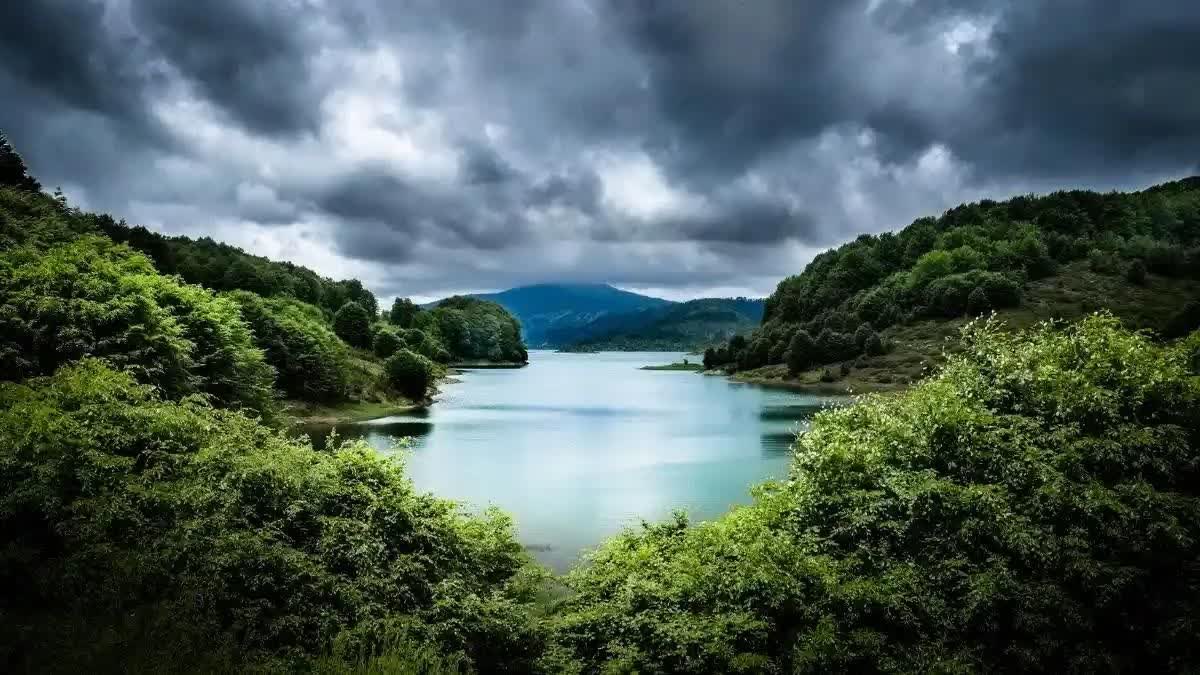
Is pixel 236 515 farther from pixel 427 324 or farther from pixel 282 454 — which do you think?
pixel 427 324

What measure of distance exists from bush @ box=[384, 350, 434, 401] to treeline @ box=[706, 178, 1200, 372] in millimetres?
78026

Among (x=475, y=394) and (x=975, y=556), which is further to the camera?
(x=475, y=394)

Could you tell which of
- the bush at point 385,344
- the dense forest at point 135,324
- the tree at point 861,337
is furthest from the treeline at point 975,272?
the dense forest at point 135,324

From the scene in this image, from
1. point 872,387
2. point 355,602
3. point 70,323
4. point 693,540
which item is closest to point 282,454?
point 355,602

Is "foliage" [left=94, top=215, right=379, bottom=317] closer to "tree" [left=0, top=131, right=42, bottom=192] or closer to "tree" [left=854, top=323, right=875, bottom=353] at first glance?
"tree" [left=0, top=131, right=42, bottom=192]

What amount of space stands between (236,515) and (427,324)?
179685 millimetres

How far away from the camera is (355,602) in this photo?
13.5 meters

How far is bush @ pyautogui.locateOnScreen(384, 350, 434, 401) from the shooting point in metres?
83.0

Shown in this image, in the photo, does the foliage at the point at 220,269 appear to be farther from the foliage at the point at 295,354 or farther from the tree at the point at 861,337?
the tree at the point at 861,337

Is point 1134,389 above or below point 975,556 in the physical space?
above

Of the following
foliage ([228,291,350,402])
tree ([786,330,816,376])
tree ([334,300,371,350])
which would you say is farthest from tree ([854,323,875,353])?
foliage ([228,291,350,402])

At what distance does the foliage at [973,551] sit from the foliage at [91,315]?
828 inches

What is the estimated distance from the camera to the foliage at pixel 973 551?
12375 millimetres

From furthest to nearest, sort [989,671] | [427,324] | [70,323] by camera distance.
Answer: [427,324] < [70,323] < [989,671]
